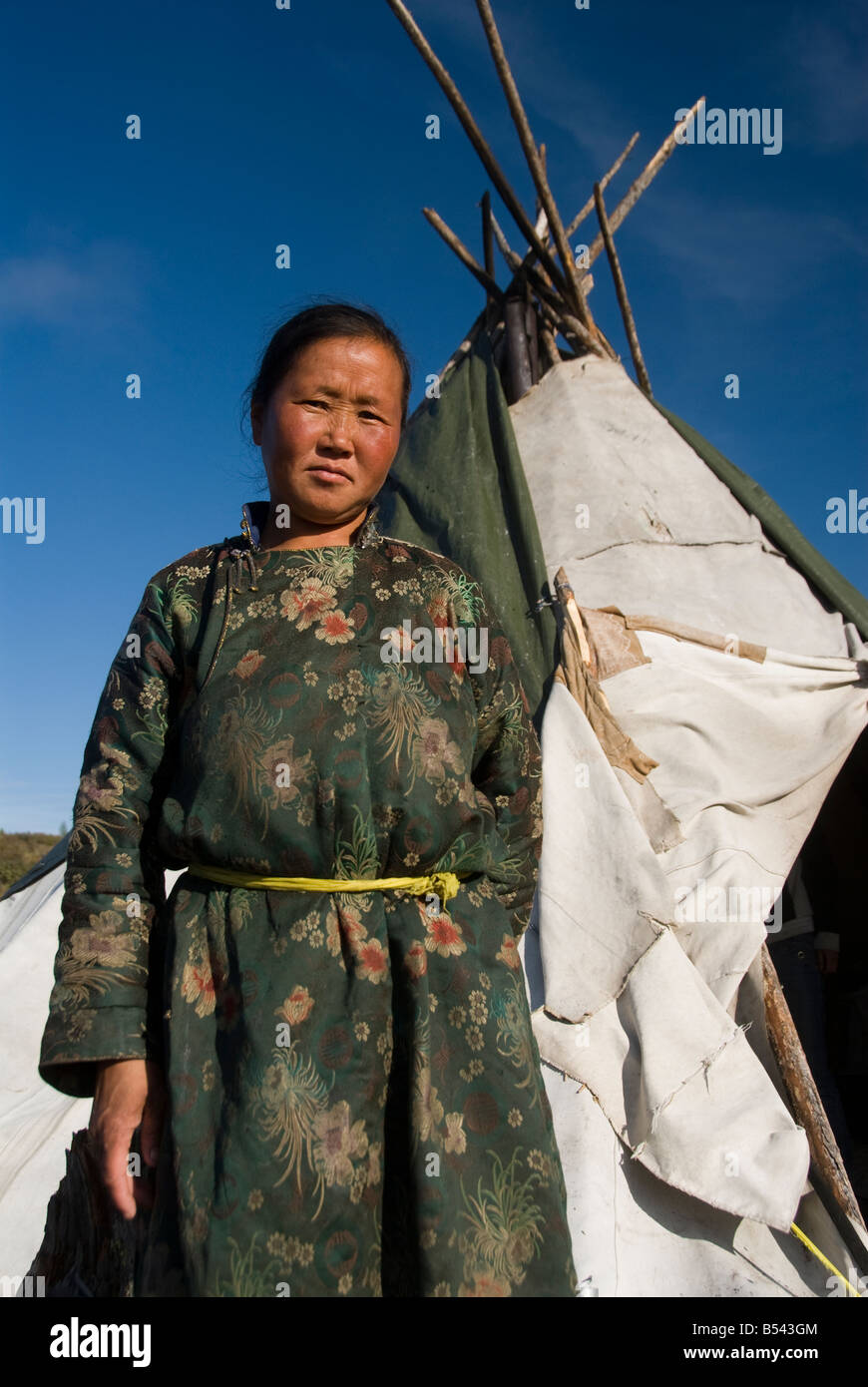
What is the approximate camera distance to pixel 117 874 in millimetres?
1132

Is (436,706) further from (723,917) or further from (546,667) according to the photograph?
(546,667)

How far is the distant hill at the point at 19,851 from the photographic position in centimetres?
894

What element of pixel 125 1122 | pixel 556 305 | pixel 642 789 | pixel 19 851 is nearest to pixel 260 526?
pixel 125 1122

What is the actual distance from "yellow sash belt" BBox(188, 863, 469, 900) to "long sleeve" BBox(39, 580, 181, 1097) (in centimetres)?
8

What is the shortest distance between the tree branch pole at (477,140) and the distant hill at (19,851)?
6297 mm

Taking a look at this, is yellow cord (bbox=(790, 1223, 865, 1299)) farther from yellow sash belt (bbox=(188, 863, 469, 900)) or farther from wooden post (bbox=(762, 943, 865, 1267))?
yellow sash belt (bbox=(188, 863, 469, 900))

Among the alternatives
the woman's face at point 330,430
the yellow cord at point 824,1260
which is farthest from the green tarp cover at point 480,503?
the woman's face at point 330,430

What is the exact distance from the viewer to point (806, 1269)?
7.24ft

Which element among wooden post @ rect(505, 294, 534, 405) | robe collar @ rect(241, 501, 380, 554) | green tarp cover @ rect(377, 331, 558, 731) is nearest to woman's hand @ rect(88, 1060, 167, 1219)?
robe collar @ rect(241, 501, 380, 554)

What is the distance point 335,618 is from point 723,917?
1723mm

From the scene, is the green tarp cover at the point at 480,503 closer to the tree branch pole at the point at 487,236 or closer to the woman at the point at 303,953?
the tree branch pole at the point at 487,236
